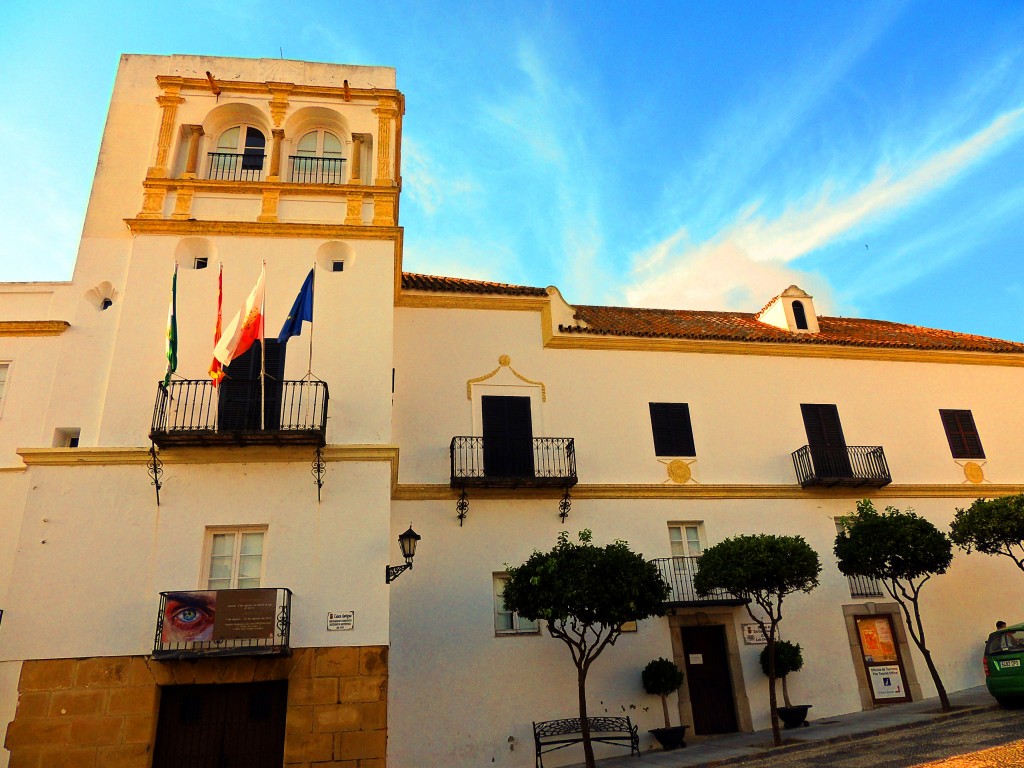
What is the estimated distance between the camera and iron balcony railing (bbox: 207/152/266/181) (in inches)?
567

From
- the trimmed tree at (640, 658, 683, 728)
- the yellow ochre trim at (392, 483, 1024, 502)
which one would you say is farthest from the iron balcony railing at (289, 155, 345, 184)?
the trimmed tree at (640, 658, 683, 728)

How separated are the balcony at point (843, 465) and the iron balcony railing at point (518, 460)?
5.35 meters

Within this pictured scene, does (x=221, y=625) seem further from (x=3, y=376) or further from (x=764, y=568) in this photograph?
(x=764, y=568)

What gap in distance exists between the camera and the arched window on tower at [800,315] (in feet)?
63.8

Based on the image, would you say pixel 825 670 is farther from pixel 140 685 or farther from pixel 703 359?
pixel 140 685

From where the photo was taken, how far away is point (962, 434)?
1800 centimetres

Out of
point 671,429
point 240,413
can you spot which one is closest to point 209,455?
point 240,413

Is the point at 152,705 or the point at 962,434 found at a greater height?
the point at 962,434

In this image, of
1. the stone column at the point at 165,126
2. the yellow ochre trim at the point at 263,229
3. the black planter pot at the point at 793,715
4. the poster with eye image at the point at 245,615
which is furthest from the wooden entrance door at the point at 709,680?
the stone column at the point at 165,126

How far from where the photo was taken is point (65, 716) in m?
10.1

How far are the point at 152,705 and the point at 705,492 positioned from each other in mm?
11045

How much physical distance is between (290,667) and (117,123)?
37.4 ft

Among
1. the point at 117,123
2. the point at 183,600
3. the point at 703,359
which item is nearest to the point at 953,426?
the point at 703,359

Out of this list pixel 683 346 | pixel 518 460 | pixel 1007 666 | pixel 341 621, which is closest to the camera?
pixel 341 621
